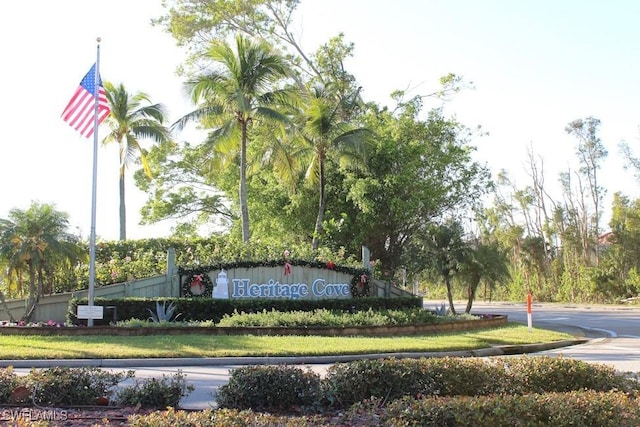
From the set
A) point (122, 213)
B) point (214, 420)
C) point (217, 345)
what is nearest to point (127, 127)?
point (122, 213)

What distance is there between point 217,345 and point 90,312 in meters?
4.43

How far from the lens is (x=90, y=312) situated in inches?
642

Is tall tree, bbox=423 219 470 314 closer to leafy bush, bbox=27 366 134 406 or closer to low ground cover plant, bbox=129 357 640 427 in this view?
low ground cover plant, bbox=129 357 640 427

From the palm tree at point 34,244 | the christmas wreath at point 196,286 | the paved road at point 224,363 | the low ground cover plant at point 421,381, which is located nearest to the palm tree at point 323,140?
the christmas wreath at point 196,286

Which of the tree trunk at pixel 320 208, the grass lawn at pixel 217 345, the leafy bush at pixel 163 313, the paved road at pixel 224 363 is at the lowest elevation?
the paved road at pixel 224 363

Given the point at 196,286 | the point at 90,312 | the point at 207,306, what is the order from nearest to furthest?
the point at 90,312 → the point at 207,306 → the point at 196,286

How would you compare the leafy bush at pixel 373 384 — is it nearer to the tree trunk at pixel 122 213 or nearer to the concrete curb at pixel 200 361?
the concrete curb at pixel 200 361

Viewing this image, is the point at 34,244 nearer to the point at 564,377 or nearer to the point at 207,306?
the point at 207,306

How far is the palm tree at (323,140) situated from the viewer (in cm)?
2503

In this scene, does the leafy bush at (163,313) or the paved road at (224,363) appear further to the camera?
the leafy bush at (163,313)

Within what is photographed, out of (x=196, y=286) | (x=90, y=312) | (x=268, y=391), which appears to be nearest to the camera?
(x=268, y=391)

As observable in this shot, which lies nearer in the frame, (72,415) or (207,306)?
(72,415)

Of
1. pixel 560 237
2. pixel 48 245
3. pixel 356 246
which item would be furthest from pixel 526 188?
pixel 48 245

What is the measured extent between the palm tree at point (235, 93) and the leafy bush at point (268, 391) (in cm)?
1634
